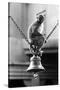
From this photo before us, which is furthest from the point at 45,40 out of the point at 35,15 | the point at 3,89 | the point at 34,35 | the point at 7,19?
the point at 3,89

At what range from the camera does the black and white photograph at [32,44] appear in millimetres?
2283

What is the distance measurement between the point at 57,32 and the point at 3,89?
77 cm

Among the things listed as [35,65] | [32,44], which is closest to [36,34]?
[32,44]

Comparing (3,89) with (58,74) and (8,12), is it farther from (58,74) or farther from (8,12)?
(8,12)

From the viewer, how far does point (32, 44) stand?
2.36m

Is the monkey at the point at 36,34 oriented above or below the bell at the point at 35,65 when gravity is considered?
above

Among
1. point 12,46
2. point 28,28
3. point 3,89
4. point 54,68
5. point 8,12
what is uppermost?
point 8,12

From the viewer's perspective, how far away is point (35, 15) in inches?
92.2

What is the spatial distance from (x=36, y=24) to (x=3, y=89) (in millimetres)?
696

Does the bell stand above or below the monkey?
below

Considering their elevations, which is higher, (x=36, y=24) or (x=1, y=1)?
(x=1, y=1)

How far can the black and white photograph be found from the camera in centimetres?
228

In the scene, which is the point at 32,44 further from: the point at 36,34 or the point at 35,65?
the point at 35,65

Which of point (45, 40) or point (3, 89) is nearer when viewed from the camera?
point (3, 89)
